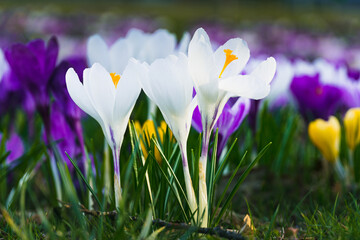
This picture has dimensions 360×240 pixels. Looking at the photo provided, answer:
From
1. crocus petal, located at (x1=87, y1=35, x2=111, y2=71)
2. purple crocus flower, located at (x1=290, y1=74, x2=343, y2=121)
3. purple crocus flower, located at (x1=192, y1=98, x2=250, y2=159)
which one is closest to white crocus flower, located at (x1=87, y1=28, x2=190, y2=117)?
crocus petal, located at (x1=87, y1=35, x2=111, y2=71)

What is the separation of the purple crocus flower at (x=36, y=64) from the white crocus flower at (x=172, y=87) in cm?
50

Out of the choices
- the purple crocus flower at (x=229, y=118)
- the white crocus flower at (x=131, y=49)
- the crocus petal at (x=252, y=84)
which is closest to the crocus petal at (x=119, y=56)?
the white crocus flower at (x=131, y=49)

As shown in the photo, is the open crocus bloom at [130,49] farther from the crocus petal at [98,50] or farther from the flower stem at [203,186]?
the flower stem at [203,186]

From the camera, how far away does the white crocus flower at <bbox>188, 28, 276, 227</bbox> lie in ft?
2.89

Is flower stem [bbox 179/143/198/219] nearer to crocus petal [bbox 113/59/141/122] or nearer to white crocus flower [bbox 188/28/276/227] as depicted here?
white crocus flower [bbox 188/28/276/227]

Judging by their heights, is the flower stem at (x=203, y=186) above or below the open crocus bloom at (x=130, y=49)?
below

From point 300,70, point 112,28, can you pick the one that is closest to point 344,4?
point 112,28

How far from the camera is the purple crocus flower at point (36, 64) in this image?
1.31m

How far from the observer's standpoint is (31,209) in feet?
4.97

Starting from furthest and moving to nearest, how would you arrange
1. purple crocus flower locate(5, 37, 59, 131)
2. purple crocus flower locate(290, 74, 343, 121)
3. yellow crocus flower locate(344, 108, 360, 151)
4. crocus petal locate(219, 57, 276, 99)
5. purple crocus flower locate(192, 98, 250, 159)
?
purple crocus flower locate(290, 74, 343, 121) < yellow crocus flower locate(344, 108, 360, 151) < purple crocus flower locate(5, 37, 59, 131) < purple crocus flower locate(192, 98, 250, 159) < crocus petal locate(219, 57, 276, 99)

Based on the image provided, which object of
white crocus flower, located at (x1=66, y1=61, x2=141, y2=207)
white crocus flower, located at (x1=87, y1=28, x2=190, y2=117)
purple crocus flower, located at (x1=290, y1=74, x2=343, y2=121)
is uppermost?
white crocus flower, located at (x1=87, y1=28, x2=190, y2=117)

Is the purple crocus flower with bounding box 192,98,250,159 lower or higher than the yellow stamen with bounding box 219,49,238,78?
lower

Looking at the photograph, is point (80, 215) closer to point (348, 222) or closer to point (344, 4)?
point (348, 222)

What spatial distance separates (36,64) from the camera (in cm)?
132
